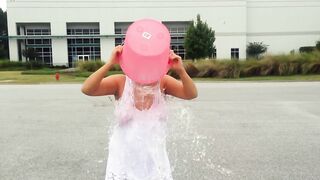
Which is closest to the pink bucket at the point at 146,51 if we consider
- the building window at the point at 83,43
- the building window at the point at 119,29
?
the building window at the point at 119,29

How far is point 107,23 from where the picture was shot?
6831cm

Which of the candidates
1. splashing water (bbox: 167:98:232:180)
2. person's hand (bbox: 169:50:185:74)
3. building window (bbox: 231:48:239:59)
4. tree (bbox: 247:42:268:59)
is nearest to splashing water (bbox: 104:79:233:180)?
splashing water (bbox: 167:98:232:180)

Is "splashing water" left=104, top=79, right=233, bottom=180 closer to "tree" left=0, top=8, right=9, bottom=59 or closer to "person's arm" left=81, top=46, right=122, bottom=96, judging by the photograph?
"person's arm" left=81, top=46, right=122, bottom=96

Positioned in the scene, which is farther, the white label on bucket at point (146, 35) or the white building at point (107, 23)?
the white building at point (107, 23)

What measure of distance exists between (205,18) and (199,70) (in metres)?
41.7

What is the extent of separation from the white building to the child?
66088 millimetres

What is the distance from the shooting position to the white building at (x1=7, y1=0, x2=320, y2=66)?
67.8 meters

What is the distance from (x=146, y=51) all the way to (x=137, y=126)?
57 centimetres

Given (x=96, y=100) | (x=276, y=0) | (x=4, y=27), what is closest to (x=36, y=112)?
(x=96, y=100)

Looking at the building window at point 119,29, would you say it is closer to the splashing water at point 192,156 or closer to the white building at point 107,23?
the white building at point 107,23

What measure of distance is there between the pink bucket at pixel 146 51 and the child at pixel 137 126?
24 cm

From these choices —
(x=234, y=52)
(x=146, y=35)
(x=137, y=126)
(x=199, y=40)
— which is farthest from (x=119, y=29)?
(x=146, y=35)

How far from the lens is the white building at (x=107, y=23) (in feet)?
222

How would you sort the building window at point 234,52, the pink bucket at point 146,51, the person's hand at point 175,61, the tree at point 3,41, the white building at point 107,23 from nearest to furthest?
the pink bucket at point 146,51, the person's hand at point 175,61, the white building at point 107,23, the building window at point 234,52, the tree at point 3,41
